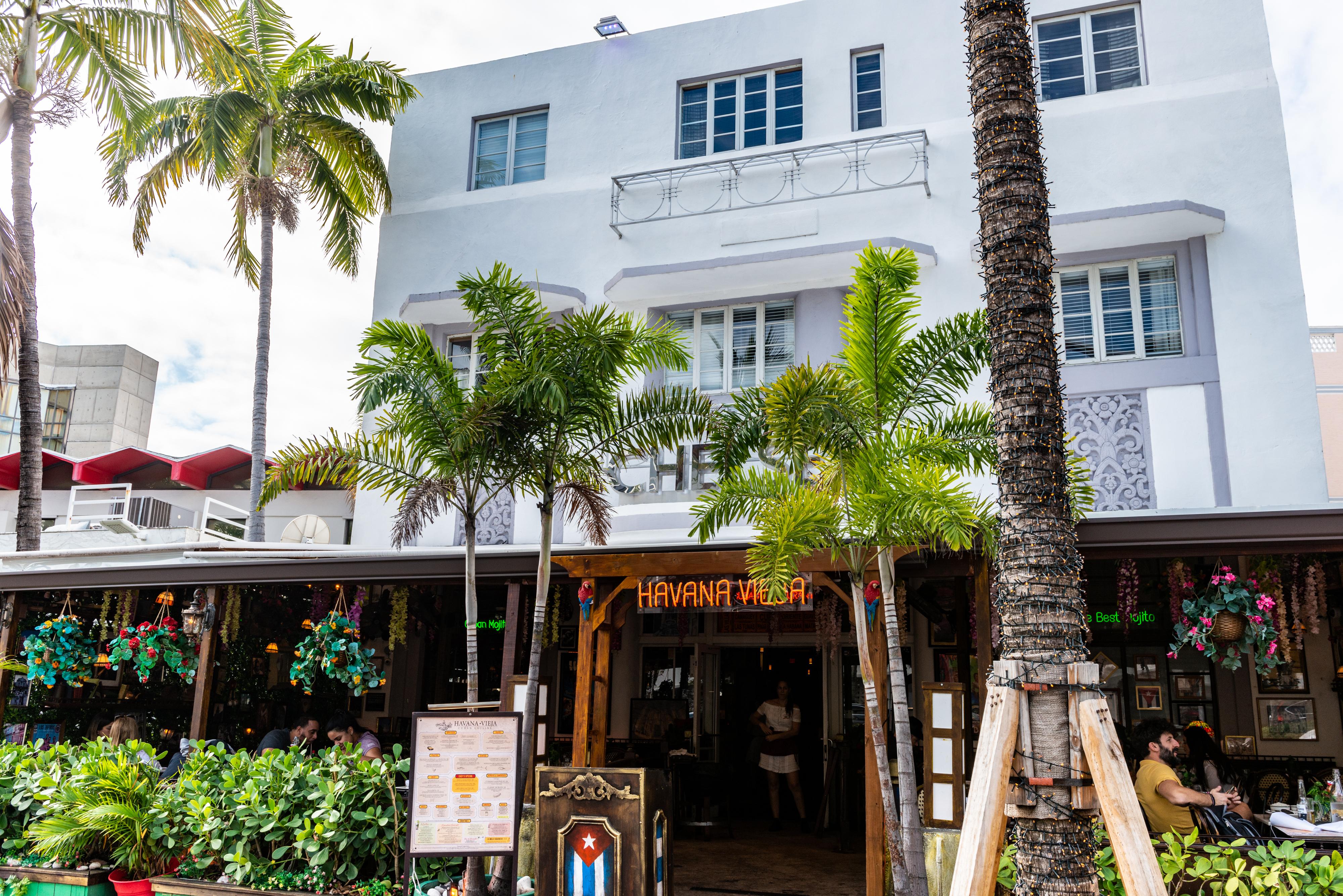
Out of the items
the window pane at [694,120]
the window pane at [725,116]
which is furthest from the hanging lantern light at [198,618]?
the window pane at [725,116]

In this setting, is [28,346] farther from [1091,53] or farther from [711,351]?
[1091,53]

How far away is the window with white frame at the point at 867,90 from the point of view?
1225cm

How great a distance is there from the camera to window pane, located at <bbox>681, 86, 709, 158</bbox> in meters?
12.9

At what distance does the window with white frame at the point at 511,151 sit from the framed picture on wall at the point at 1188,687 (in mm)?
10007

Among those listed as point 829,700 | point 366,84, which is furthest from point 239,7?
point 829,700

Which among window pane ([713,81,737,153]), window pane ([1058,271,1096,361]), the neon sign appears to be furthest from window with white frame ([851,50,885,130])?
the neon sign

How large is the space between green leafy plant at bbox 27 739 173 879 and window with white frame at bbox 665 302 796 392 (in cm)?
680

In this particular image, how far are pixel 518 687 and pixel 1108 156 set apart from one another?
27.0 feet

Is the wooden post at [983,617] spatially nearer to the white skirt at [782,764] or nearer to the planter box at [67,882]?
the white skirt at [782,764]

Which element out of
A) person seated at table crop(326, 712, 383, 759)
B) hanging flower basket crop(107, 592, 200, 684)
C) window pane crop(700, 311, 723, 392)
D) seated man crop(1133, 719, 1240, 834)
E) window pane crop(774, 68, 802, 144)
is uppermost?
window pane crop(774, 68, 802, 144)

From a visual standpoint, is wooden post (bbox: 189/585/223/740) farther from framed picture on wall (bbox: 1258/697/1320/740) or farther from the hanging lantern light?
framed picture on wall (bbox: 1258/697/1320/740)

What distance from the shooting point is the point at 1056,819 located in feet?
12.7

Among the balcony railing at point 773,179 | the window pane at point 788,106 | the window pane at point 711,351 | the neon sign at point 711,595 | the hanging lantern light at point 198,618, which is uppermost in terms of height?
the window pane at point 788,106

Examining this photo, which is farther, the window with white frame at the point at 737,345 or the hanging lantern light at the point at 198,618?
the window with white frame at the point at 737,345
